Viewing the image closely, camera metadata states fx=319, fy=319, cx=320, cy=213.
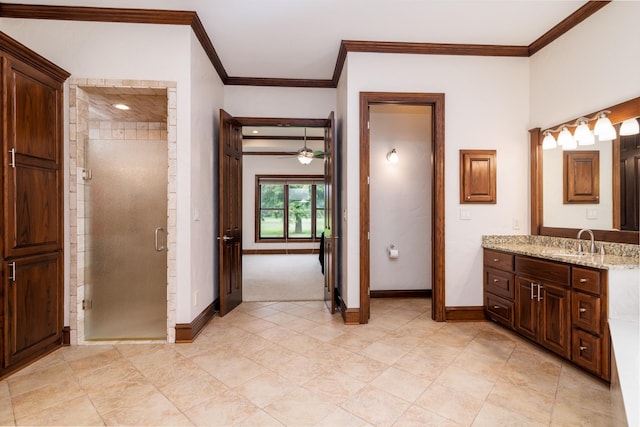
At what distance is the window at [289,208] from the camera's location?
30.8 ft

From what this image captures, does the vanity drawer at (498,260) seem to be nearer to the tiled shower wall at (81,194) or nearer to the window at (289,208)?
the tiled shower wall at (81,194)

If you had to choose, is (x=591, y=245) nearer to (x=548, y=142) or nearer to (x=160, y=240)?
(x=548, y=142)

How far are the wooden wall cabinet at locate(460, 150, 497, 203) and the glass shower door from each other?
10.3ft

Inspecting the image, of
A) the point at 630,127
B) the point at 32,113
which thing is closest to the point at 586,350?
the point at 630,127

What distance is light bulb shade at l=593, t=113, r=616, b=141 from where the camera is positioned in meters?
2.58

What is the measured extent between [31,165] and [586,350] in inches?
173

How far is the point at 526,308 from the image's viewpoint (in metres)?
2.88

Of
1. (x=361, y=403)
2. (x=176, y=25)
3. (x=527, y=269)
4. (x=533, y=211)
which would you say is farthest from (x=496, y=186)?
(x=176, y=25)

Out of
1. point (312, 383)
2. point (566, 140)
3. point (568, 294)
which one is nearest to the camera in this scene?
point (312, 383)

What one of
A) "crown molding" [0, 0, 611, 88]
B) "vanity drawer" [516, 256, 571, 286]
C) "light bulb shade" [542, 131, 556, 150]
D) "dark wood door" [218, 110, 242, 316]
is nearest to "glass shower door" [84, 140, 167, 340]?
"dark wood door" [218, 110, 242, 316]

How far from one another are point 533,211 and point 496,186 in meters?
0.47

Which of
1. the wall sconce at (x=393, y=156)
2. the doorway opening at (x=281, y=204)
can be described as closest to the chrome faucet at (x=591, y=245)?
the wall sconce at (x=393, y=156)

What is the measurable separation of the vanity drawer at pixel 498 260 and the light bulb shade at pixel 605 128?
49.2 inches

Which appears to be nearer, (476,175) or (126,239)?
(126,239)
